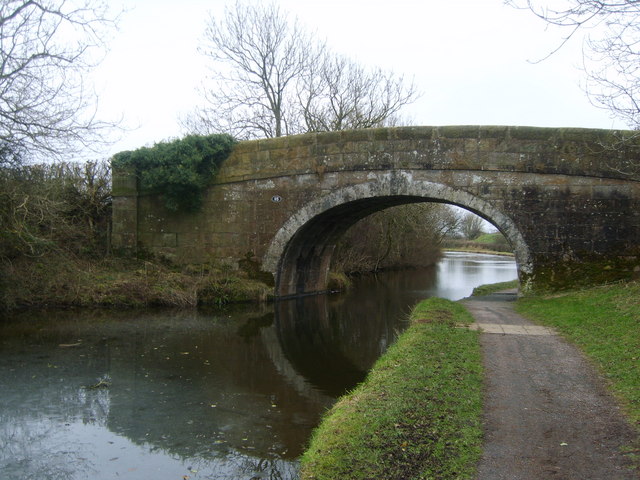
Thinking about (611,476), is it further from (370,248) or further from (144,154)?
(370,248)

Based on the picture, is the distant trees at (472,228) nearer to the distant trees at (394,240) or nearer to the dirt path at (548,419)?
the distant trees at (394,240)

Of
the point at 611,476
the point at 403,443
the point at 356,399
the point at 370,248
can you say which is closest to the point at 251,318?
the point at 356,399

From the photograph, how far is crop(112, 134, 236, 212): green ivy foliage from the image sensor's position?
39.7 ft

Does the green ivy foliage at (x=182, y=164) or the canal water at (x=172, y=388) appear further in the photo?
the green ivy foliage at (x=182, y=164)

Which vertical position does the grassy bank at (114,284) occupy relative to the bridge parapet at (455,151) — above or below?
below

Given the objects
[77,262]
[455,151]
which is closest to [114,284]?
[77,262]

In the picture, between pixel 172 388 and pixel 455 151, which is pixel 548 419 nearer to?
pixel 172 388

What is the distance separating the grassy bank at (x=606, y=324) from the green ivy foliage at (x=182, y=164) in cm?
674

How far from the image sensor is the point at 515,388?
181 inches

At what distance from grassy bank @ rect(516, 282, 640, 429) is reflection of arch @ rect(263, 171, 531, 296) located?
154cm

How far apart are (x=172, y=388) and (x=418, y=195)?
20.4 ft

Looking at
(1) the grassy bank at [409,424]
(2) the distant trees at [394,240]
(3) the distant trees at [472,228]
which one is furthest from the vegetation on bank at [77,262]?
(3) the distant trees at [472,228]

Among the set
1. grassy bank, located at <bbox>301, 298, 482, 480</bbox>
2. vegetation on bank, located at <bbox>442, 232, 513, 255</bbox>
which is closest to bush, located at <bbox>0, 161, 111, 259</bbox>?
grassy bank, located at <bbox>301, 298, 482, 480</bbox>

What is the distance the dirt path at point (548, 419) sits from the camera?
3133 millimetres
